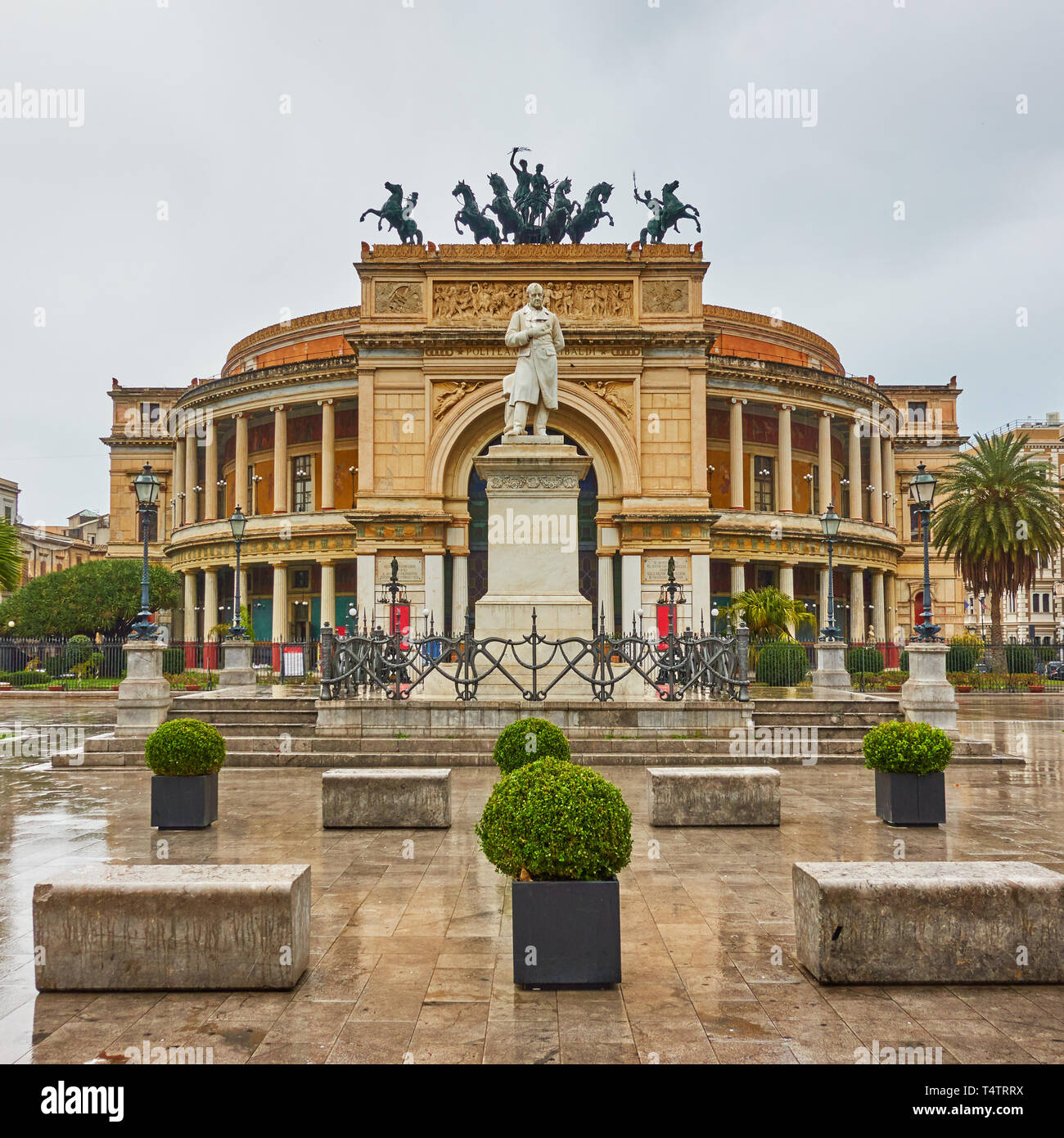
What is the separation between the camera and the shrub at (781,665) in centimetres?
3189

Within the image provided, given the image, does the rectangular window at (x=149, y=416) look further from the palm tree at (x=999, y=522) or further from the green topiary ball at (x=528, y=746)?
the green topiary ball at (x=528, y=746)

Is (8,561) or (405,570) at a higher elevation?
(405,570)

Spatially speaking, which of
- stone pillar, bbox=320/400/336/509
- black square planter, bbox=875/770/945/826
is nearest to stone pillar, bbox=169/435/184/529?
stone pillar, bbox=320/400/336/509

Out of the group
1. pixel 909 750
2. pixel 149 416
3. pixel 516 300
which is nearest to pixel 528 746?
pixel 909 750

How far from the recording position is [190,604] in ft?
186

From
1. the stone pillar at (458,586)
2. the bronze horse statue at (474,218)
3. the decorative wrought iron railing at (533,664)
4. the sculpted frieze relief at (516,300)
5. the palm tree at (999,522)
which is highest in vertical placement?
the bronze horse statue at (474,218)

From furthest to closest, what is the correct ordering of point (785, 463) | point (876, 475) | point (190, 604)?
1. point (876, 475)
2. point (190, 604)
3. point (785, 463)

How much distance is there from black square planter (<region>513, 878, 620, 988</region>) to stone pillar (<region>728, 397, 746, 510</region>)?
45170mm

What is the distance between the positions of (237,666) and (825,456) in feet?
124

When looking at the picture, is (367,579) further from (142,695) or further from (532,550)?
(532,550)

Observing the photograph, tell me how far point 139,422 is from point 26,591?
24254 mm

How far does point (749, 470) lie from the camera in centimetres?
5381

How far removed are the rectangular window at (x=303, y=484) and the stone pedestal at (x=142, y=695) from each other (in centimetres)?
3623

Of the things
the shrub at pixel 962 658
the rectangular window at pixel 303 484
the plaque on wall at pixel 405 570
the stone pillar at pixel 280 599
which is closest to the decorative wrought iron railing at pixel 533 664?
the plaque on wall at pixel 405 570
